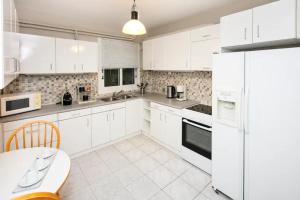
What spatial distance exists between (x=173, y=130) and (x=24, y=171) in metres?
2.17

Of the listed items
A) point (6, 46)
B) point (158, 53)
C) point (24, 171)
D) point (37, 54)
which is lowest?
point (24, 171)

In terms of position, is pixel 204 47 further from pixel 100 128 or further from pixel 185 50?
pixel 100 128

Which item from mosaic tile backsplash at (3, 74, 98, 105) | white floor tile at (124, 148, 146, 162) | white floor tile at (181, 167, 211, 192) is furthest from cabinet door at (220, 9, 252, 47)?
Answer: mosaic tile backsplash at (3, 74, 98, 105)

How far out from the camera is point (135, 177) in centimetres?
231

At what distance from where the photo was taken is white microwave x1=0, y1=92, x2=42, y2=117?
7.09ft

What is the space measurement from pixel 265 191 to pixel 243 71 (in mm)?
1187

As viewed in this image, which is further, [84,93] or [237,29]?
[84,93]

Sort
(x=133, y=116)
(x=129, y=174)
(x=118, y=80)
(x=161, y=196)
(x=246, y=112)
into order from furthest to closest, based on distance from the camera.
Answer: (x=118, y=80), (x=133, y=116), (x=129, y=174), (x=161, y=196), (x=246, y=112)

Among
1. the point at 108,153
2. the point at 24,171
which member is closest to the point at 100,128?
the point at 108,153

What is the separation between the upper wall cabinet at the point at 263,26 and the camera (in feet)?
4.61

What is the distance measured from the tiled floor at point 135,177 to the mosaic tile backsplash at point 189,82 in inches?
47.2

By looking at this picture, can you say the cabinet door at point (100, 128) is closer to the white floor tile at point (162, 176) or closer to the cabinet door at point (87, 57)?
the cabinet door at point (87, 57)

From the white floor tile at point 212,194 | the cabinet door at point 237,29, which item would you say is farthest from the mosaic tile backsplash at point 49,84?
the white floor tile at point 212,194

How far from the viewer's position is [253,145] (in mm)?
1617
